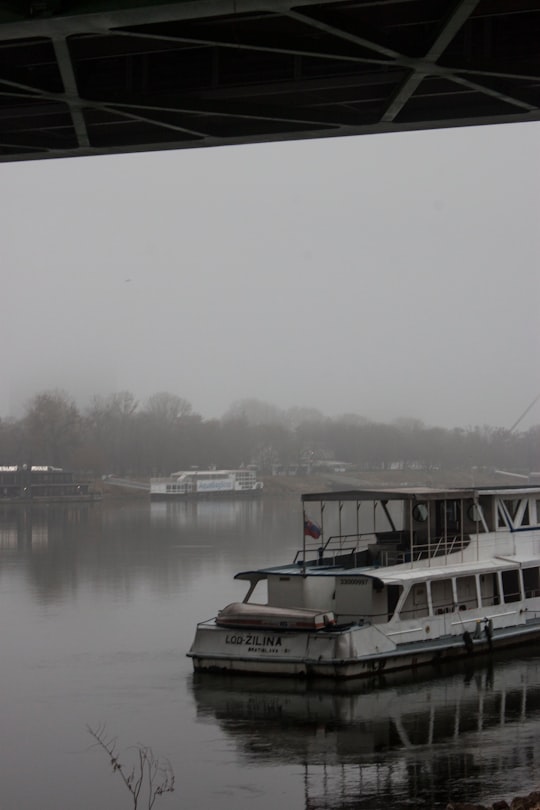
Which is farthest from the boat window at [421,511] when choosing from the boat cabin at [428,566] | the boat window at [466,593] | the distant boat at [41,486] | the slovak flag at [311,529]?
the distant boat at [41,486]

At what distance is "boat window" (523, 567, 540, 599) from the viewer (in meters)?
30.3

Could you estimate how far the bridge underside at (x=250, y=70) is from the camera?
12508 mm

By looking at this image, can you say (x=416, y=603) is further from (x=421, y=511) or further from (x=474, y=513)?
(x=474, y=513)

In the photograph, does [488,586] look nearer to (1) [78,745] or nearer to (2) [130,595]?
(1) [78,745]

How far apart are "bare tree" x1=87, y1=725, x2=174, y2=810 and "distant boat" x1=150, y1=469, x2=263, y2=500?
133m

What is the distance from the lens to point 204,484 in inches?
6403

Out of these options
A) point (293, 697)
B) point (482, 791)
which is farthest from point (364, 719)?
point (482, 791)

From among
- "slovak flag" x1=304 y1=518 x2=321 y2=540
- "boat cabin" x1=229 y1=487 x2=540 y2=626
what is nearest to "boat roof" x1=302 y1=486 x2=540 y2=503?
"boat cabin" x1=229 y1=487 x2=540 y2=626

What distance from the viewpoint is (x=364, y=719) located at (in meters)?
21.8

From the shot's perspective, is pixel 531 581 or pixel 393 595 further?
pixel 531 581

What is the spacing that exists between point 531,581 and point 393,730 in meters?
10.6

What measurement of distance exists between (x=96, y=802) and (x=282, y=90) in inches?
433

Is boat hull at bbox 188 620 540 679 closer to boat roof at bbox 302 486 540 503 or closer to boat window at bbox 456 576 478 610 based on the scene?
boat window at bbox 456 576 478 610

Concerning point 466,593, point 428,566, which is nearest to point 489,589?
point 466,593
